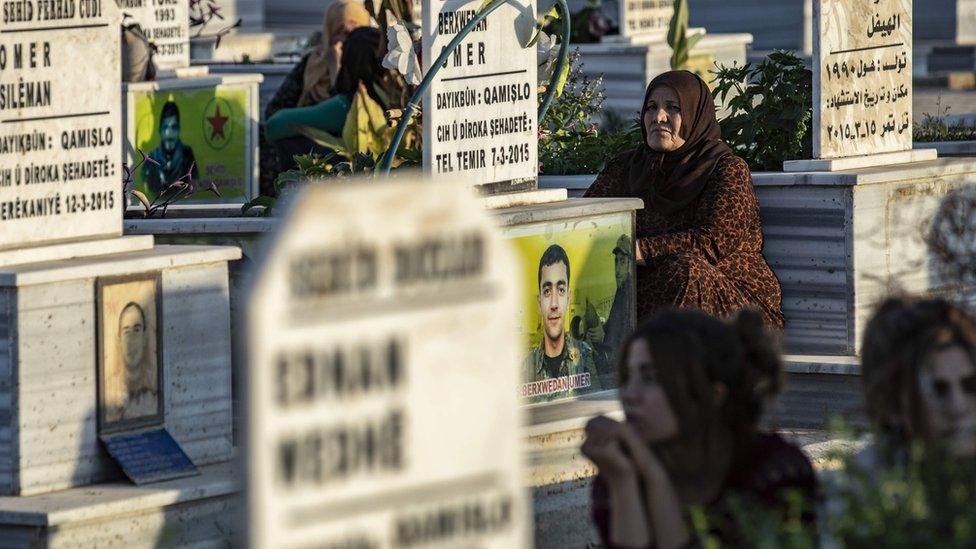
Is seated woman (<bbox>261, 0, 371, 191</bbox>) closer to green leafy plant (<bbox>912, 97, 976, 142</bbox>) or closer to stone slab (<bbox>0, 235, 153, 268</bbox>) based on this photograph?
green leafy plant (<bbox>912, 97, 976, 142</bbox>)

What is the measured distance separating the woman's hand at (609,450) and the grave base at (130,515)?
4.63ft

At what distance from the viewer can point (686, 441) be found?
3.82 metres

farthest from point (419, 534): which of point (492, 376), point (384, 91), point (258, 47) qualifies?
point (258, 47)

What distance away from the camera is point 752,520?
11.1 ft

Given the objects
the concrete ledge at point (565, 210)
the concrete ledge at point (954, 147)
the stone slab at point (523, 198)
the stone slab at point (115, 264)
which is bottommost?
the stone slab at point (115, 264)

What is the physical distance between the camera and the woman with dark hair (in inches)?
139

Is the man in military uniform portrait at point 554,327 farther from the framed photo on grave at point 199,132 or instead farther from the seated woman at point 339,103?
the framed photo on grave at point 199,132

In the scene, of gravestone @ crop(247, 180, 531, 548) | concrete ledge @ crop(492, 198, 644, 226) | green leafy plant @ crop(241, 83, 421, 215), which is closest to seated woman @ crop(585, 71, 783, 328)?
concrete ledge @ crop(492, 198, 644, 226)

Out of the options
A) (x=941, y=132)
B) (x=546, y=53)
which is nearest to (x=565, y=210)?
(x=546, y=53)

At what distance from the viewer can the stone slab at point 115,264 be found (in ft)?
16.6

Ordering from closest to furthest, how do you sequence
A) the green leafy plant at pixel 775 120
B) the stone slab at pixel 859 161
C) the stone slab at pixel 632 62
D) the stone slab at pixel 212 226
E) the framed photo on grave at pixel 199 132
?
the stone slab at pixel 212 226
the stone slab at pixel 859 161
the green leafy plant at pixel 775 120
the framed photo on grave at pixel 199 132
the stone slab at pixel 632 62

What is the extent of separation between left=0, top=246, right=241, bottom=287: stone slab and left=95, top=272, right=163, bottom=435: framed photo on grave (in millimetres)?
29

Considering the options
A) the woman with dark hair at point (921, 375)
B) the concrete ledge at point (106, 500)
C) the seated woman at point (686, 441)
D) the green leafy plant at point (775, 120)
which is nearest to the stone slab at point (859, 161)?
the green leafy plant at point (775, 120)

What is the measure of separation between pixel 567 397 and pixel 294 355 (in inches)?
156
